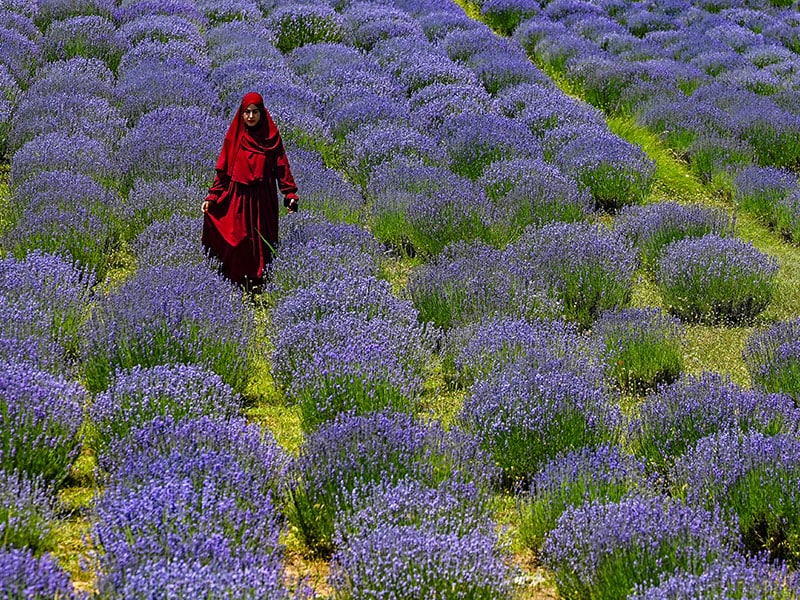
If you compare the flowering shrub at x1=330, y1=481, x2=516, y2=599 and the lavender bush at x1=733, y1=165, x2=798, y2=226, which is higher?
the flowering shrub at x1=330, y1=481, x2=516, y2=599

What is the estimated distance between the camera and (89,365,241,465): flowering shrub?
148 inches

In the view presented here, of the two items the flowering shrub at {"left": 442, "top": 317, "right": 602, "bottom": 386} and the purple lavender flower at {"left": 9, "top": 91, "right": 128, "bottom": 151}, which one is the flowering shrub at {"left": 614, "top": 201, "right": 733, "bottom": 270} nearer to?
the flowering shrub at {"left": 442, "top": 317, "right": 602, "bottom": 386}

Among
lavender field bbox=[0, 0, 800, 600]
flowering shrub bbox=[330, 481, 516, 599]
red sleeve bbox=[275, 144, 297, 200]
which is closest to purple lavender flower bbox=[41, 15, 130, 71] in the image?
lavender field bbox=[0, 0, 800, 600]

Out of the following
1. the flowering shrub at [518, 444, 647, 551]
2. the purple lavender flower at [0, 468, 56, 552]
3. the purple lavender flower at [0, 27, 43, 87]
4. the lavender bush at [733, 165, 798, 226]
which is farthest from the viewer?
the purple lavender flower at [0, 27, 43, 87]

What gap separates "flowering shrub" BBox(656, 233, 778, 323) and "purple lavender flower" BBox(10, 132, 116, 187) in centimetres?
423

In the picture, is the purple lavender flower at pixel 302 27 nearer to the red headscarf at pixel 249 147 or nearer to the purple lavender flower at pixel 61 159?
the purple lavender flower at pixel 61 159

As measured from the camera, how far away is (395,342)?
475 centimetres

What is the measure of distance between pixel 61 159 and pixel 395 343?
12.1ft

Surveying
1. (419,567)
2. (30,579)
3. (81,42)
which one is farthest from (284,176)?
(81,42)

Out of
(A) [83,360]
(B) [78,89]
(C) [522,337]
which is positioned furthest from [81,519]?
(B) [78,89]

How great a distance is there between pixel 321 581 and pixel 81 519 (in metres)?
0.95

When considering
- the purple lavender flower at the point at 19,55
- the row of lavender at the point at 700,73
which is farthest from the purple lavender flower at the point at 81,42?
the row of lavender at the point at 700,73

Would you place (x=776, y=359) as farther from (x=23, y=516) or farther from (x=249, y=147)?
(x=23, y=516)

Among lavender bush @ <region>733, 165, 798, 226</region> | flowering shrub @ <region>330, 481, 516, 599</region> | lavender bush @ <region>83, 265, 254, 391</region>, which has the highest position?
flowering shrub @ <region>330, 481, 516, 599</region>
